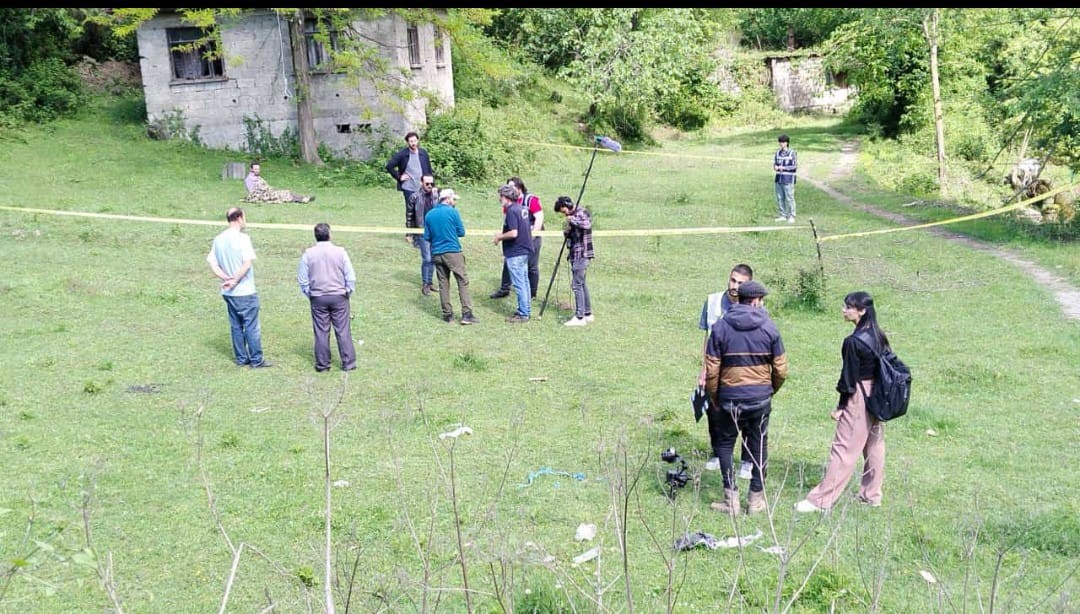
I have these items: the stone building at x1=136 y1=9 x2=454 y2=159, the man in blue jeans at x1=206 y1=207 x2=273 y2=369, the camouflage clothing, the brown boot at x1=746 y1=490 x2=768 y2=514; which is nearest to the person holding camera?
the man in blue jeans at x1=206 y1=207 x2=273 y2=369

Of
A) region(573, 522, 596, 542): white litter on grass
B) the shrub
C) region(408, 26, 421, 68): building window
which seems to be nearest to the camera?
region(573, 522, 596, 542): white litter on grass

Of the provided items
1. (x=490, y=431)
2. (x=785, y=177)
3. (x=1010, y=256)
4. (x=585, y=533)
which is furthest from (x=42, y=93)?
(x=585, y=533)

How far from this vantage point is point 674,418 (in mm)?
9070

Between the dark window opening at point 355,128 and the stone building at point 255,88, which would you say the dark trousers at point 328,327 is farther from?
the dark window opening at point 355,128

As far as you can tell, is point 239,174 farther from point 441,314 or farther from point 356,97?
point 441,314

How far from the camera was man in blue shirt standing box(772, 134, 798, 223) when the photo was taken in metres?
18.8

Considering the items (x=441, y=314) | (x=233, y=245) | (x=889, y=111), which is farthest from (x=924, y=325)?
(x=889, y=111)

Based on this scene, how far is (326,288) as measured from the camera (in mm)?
10172

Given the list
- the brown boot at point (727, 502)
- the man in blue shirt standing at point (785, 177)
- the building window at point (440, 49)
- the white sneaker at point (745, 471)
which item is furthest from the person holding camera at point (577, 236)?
the building window at point (440, 49)

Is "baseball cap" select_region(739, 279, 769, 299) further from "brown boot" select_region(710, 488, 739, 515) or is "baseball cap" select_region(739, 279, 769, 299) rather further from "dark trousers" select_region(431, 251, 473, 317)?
"dark trousers" select_region(431, 251, 473, 317)

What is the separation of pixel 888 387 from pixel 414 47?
22.6 m

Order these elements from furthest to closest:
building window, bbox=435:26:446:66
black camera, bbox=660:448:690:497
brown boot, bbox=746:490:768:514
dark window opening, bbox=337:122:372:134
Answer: building window, bbox=435:26:446:66 < dark window opening, bbox=337:122:372:134 < black camera, bbox=660:448:690:497 < brown boot, bbox=746:490:768:514

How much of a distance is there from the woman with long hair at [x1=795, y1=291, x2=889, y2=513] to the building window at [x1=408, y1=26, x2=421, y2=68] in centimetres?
2189
